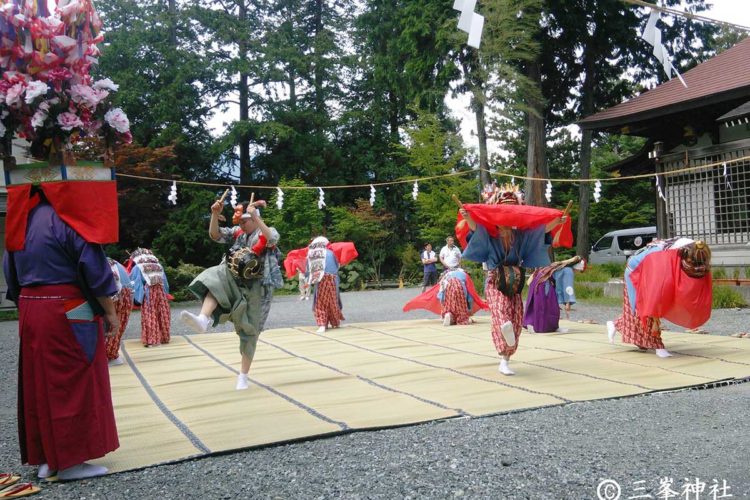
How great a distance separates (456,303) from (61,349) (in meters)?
7.44

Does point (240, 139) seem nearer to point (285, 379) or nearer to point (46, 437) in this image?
point (285, 379)

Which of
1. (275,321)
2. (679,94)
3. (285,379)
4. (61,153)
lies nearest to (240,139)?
(275,321)

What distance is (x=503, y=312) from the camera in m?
5.70

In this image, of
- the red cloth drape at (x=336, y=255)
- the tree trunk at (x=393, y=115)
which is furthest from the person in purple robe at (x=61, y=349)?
the tree trunk at (x=393, y=115)

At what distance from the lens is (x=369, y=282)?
75.3ft

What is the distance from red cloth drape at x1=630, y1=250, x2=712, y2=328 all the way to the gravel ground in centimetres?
166

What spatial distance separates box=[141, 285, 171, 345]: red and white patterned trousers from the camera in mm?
8516

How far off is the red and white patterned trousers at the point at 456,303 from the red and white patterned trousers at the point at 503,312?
169 inches

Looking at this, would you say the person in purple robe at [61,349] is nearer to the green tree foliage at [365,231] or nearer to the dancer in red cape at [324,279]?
the dancer in red cape at [324,279]

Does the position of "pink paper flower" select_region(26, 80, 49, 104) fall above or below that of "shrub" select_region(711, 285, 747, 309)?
above

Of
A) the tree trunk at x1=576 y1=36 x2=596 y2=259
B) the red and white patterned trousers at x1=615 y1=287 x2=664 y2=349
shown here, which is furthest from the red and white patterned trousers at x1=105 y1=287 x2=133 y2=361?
the tree trunk at x1=576 y1=36 x2=596 y2=259

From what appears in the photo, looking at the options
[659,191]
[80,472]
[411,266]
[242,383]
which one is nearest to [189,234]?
[411,266]

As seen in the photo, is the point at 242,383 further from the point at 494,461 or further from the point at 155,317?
the point at 155,317

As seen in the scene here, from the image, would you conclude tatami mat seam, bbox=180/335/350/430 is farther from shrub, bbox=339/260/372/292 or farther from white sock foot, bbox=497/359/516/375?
shrub, bbox=339/260/372/292
